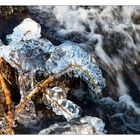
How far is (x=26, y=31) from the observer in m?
2.43

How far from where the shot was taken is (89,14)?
2.43 metres

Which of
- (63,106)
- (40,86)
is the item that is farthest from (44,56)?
(63,106)

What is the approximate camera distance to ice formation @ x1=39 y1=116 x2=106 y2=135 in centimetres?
237

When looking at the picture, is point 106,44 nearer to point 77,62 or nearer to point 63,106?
point 77,62

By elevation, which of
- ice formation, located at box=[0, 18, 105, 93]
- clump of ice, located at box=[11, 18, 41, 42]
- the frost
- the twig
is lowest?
the frost

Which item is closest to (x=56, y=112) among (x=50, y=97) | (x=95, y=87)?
(x=50, y=97)

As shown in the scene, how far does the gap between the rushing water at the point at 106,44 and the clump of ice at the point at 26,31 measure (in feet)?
0.09

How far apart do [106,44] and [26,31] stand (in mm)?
423

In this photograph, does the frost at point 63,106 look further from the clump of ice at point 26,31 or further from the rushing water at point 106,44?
the clump of ice at point 26,31

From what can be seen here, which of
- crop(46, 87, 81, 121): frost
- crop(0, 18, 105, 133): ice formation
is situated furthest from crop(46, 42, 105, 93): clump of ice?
crop(46, 87, 81, 121): frost

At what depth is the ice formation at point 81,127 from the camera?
2.37 m

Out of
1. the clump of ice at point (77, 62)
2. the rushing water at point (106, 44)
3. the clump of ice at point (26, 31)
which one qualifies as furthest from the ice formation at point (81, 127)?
the clump of ice at point (26, 31)

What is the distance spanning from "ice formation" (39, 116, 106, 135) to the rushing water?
3cm

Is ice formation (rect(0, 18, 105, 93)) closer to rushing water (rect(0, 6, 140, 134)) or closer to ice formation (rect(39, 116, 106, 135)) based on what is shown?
rushing water (rect(0, 6, 140, 134))
